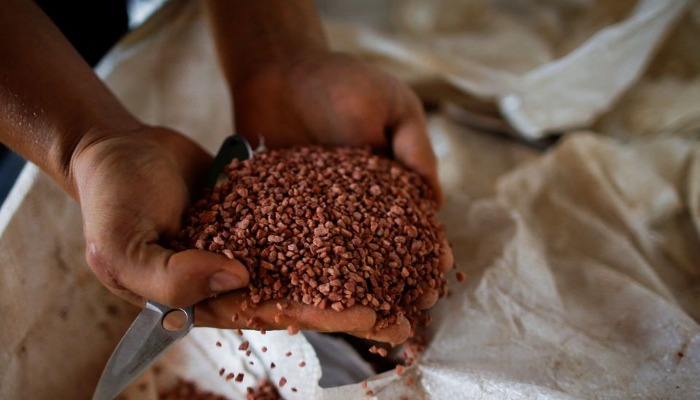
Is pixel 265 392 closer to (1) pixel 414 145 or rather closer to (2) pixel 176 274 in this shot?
(2) pixel 176 274

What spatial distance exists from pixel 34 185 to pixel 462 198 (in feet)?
2.44

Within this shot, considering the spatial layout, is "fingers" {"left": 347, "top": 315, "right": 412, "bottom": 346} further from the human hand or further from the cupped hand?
the cupped hand

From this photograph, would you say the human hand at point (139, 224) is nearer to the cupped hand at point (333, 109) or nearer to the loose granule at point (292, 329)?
the loose granule at point (292, 329)

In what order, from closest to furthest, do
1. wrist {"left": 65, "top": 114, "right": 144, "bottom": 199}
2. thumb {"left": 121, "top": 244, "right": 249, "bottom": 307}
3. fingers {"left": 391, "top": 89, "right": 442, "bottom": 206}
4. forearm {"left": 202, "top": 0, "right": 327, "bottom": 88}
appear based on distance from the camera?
thumb {"left": 121, "top": 244, "right": 249, "bottom": 307} < wrist {"left": 65, "top": 114, "right": 144, "bottom": 199} < fingers {"left": 391, "top": 89, "right": 442, "bottom": 206} < forearm {"left": 202, "top": 0, "right": 327, "bottom": 88}

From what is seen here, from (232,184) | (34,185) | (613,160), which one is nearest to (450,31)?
(613,160)

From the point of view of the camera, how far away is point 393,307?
0.69 m

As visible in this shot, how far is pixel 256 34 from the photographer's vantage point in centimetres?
110

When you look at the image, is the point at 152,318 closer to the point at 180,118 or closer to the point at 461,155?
the point at 180,118

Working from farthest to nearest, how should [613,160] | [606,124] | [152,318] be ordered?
[606,124], [613,160], [152,318]

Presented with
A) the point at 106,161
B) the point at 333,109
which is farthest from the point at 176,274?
the point at 333,109

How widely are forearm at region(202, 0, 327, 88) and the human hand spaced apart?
0.35 metres

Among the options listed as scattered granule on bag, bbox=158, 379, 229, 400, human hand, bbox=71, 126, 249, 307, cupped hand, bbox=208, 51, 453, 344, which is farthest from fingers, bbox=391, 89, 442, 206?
scattered granule on bag, bbox=158, 379, 229, 400

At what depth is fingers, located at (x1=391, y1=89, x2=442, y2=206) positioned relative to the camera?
0.92 metres

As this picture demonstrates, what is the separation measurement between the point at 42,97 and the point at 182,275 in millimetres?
366
